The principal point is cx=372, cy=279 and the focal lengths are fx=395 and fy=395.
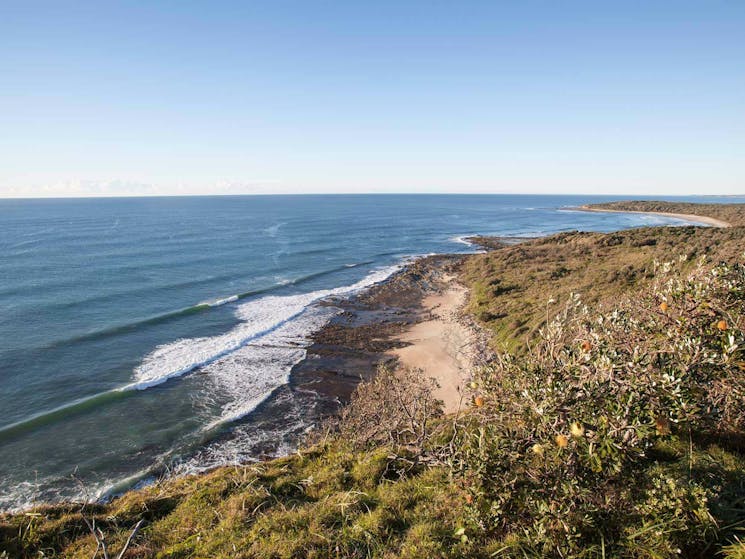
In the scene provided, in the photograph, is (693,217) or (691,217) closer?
(693,217)

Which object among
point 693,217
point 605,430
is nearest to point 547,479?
point 605,430

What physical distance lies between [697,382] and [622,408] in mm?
1846

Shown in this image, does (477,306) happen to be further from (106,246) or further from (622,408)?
(106,246)

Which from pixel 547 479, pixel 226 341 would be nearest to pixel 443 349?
pixel 226 341

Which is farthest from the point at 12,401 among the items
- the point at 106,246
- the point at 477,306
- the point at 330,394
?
the point at 106,246

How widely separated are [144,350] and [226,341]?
16.9 ft

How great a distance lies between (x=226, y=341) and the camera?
27.9 m

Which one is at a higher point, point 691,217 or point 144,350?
point 691,217

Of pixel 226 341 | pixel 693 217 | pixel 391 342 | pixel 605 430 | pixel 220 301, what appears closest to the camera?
pixel 605 430

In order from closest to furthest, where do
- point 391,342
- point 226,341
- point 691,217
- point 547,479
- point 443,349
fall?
point 547,479, point 443,349, point 391,342, point 226,341, point 691,217

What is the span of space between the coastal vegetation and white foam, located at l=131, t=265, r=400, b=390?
14237 millimetres

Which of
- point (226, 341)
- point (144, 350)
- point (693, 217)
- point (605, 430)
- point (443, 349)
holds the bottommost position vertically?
point (144, 350)

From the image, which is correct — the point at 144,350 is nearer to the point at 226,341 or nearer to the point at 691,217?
the point at 226,341

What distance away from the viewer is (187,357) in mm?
25328
